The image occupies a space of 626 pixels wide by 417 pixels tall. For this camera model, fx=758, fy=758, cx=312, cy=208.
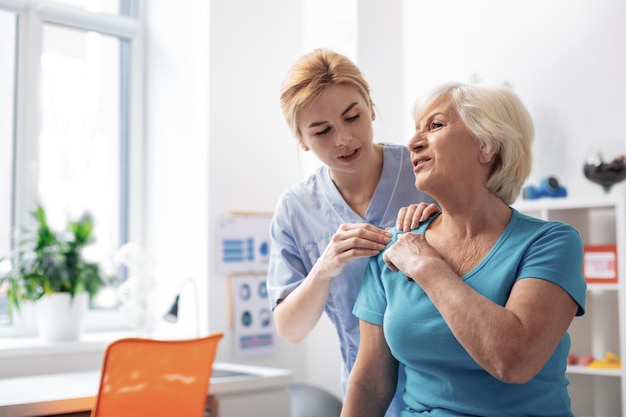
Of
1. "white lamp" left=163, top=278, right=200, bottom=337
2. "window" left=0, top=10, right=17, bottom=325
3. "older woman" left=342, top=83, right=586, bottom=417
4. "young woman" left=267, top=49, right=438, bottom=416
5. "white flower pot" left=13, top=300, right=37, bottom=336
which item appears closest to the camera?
"older woman" left=342, top=83, right=586, bottom=417

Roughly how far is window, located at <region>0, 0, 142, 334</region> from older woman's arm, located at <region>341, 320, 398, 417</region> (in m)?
2.48

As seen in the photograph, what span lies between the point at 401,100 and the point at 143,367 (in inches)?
82.0

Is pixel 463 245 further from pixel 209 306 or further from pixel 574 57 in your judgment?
pixel 209 306

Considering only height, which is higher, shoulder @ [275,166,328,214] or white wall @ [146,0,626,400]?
white wall @ [146,0,626,400]

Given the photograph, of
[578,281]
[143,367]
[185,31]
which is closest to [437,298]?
[578,281]

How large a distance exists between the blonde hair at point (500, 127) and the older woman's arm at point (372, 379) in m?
0.39

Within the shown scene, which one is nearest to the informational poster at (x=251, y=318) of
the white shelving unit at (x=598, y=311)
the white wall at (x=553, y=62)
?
the white wall at (x=553, y=62)

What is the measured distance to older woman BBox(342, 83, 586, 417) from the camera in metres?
1.30

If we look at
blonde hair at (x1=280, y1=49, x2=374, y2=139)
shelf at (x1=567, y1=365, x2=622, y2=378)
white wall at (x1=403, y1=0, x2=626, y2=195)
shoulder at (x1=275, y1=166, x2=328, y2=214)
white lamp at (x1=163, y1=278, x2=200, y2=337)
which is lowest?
shelf at (x1=567, y1=365, x2=622, y2=378)

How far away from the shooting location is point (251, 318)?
3.81 m

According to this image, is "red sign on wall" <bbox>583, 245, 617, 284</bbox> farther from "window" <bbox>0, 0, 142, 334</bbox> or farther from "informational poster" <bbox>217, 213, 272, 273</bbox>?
"window" <bbox>0, 0, 142, 334</bbox>

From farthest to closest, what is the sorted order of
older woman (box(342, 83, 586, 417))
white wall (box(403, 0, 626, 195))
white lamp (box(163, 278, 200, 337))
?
white lamp (box(163, 278, 200, 337)), white wall (box(403, 0, 626, 195)), older woman (box(342, 83, 586, 417))

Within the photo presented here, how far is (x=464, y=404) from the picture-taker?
1.37 m

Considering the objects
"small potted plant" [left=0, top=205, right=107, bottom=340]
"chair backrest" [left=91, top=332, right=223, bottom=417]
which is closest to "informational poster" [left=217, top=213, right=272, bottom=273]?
"small potted plant" [left=0, top=205, right=107, bottom=340]
